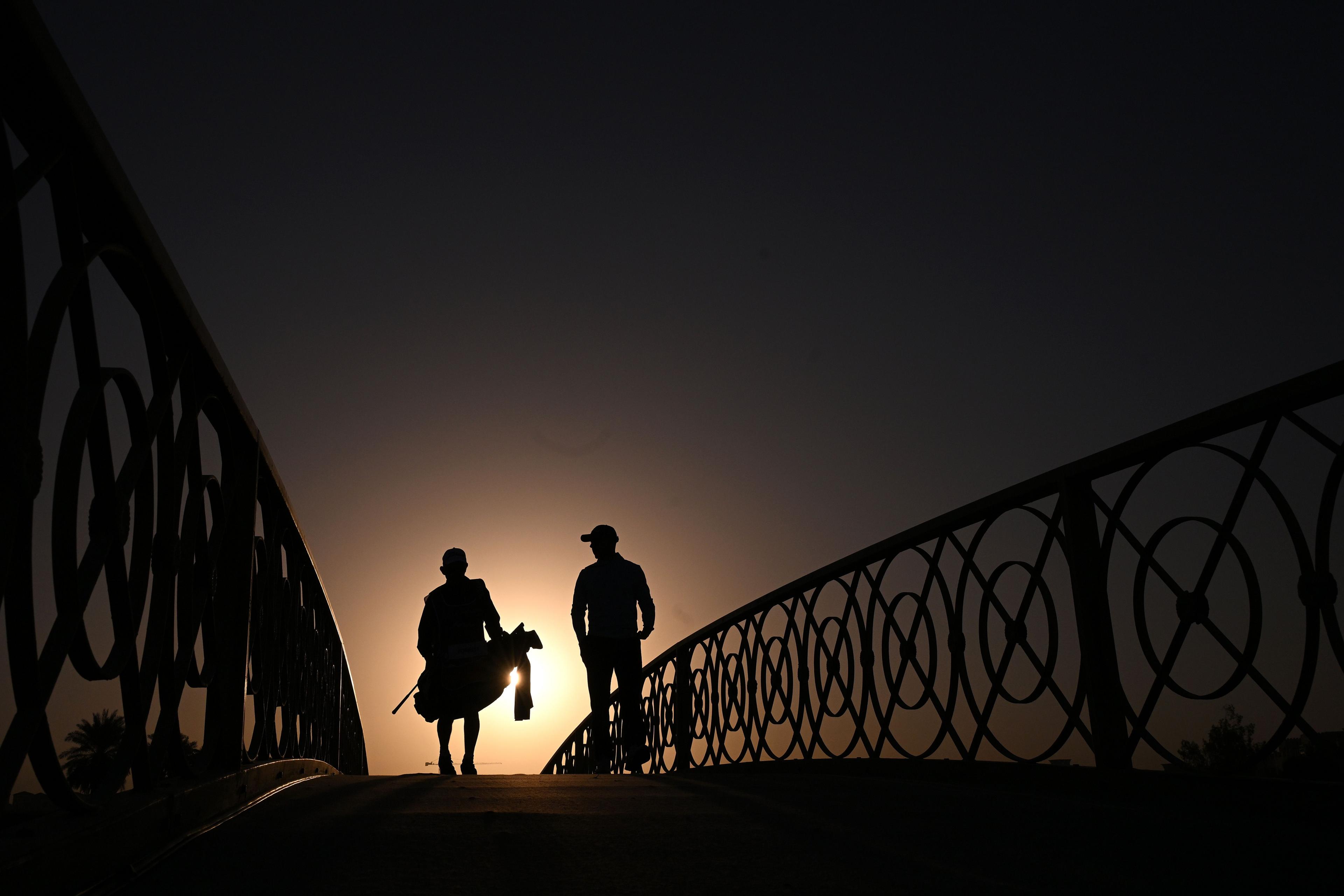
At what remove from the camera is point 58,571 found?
2.15 m

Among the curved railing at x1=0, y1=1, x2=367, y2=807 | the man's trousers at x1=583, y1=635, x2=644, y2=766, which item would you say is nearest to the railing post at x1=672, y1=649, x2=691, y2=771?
the man's trousers at x1=583, y1=635, x2=644, y2=766

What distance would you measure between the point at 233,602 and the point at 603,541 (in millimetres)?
4669

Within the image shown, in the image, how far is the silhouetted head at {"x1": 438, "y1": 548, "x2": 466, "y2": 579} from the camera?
8.44m

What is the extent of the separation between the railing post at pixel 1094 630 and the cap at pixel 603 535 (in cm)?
478

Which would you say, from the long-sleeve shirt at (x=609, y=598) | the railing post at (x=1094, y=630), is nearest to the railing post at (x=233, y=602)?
the railing post at (x=1094, y=630)

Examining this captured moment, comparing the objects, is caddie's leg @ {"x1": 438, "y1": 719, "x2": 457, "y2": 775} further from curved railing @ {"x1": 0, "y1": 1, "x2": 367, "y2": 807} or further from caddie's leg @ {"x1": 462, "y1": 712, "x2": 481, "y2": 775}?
curved railing @ {"x1": 0, "y1": 1, "x2": 367, "y2": 807}

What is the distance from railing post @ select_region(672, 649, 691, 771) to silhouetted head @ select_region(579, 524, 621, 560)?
6.34ft

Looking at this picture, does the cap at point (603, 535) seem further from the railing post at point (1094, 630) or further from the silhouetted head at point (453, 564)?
the railing post at point (1094, 630)

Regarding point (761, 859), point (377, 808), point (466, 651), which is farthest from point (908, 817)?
point (466, 651)

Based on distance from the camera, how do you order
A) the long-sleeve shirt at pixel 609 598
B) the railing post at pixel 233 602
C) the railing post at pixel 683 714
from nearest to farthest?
1. the railing post at pixel 233 602
2. the long-sleeve shirt at pixel 609 598
3. the railing post at pixel 683 714

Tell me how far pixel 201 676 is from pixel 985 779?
3242mm

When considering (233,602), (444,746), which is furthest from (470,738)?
(233,602)

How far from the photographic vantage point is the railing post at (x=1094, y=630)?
12.3 feet

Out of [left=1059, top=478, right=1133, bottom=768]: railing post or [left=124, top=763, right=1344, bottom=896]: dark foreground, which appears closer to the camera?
[left=124, top=763, right=1344, bottom=896]: dark foreground
